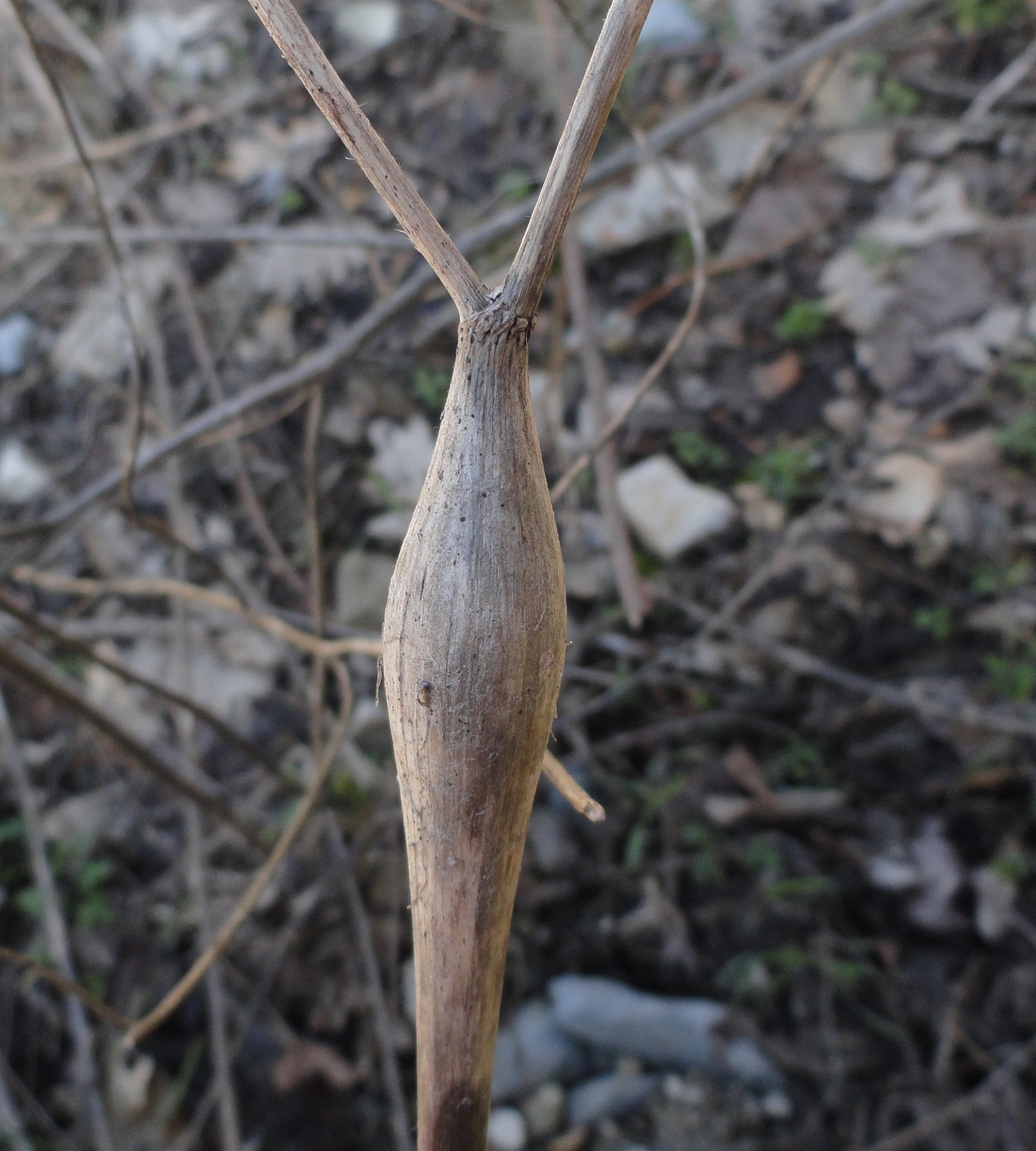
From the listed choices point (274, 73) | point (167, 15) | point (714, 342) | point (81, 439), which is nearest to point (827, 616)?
point (714, 342)

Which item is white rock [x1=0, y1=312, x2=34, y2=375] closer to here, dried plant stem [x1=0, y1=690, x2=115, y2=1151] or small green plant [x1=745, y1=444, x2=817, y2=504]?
dried plant stem [x1=0, y1=690, x2=115, y2=1151]

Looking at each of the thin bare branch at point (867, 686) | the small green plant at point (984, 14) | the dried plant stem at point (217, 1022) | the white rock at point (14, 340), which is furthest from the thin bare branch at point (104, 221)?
the small green plant at point (984, 14)

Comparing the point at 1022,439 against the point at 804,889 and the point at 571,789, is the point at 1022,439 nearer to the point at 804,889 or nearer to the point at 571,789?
the point at 804,889

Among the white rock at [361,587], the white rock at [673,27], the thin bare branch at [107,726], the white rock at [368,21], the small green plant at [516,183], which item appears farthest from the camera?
the white rock at [368,21]

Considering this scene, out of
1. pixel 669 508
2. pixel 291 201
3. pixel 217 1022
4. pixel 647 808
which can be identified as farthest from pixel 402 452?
pixel 217 1022

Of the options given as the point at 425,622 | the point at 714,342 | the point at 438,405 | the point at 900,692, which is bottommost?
the point at 900,692

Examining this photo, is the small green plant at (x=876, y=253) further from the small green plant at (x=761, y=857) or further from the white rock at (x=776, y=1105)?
the white rock at (x=776, y=1105)

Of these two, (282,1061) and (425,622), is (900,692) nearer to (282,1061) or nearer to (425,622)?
(282,1061)

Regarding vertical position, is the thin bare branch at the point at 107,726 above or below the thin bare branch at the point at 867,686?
above
